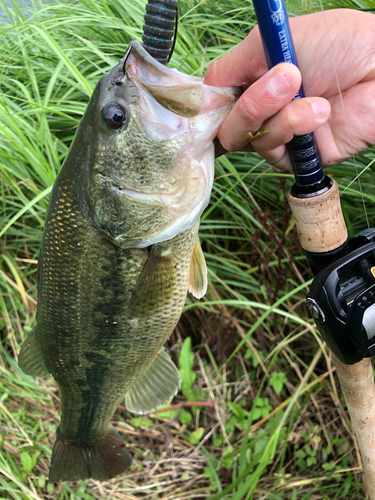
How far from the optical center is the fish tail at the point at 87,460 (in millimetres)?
1746

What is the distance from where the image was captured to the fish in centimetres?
112

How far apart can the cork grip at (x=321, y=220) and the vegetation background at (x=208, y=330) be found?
37.5 inches

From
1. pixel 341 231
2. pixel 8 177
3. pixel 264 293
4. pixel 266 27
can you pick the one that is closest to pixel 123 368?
pixel 341 231

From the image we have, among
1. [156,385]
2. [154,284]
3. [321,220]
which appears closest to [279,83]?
[321,220]

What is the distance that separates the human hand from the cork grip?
203mm

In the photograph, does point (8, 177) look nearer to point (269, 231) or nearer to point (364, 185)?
point (269, 231)

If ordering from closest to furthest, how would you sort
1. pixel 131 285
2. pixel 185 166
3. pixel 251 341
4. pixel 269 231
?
pixel 185 166, pixel 131 285, pixel 269 231, pixel 251 341

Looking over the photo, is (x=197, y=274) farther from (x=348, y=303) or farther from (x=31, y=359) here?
(x=31, y=359)

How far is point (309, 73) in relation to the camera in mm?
1378

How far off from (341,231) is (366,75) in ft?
2.04

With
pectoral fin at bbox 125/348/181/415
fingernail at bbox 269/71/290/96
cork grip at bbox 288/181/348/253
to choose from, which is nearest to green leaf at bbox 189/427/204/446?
pectoral fin at bbox 125/348/181/415


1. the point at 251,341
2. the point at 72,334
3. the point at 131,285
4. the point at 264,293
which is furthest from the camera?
the point at 251,341

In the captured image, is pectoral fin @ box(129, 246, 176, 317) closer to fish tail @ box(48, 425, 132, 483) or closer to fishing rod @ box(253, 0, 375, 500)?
fishing rod @ box(253, 0, 375, 500)

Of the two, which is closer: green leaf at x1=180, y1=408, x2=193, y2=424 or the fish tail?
the fish tail
